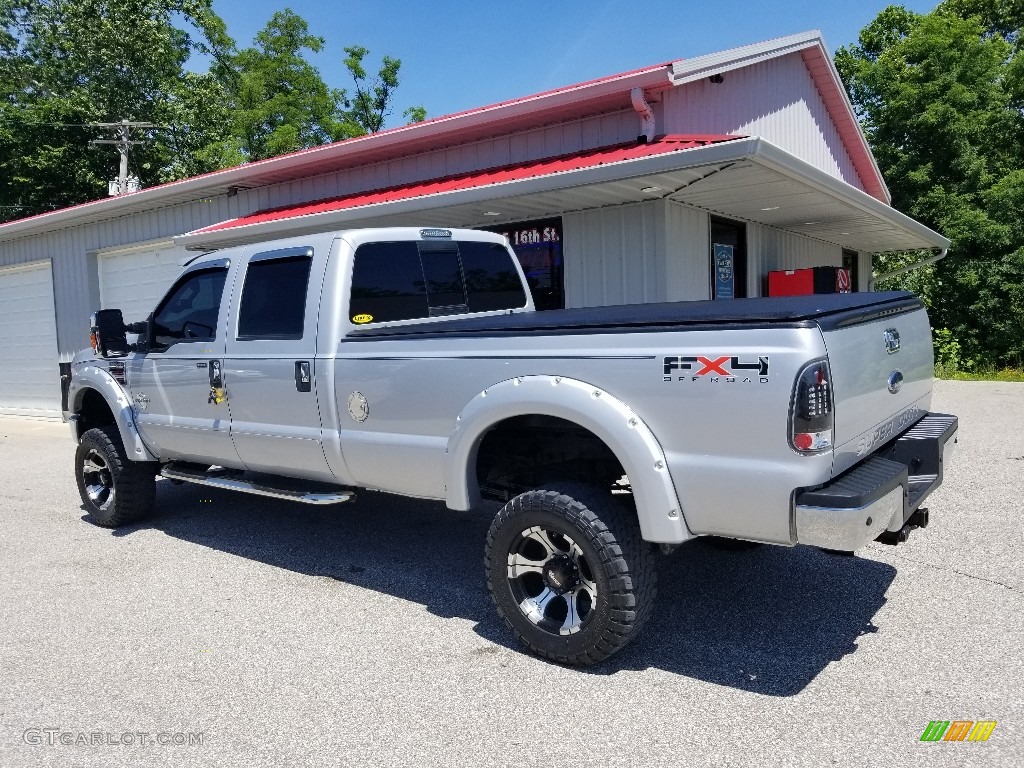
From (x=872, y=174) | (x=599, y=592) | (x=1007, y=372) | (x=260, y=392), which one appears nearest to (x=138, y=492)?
(x=260, y=392)

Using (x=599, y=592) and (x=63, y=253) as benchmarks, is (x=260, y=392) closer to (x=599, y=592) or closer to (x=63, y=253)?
(x=599, y=592)

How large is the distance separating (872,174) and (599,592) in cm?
1447

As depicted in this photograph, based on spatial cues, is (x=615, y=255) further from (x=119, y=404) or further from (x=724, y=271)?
(x=119, y=404)

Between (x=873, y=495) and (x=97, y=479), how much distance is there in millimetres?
5728

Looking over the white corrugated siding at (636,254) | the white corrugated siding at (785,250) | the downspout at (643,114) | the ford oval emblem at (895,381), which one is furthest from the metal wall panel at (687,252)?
the ford oval emblem at (895,381)

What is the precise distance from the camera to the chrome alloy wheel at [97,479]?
6.09 metres

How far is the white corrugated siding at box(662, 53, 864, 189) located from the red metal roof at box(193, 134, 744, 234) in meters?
1.03

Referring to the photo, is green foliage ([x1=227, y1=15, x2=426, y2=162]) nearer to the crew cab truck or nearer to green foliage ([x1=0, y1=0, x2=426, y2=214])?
green foliage ([x1=0, y1=0, x2=426, y2=214])

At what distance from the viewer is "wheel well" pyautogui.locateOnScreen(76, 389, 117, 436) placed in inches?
249

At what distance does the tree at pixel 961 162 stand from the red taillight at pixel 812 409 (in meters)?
18.7

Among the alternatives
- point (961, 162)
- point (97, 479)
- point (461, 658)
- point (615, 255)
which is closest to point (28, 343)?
point (97, 479)

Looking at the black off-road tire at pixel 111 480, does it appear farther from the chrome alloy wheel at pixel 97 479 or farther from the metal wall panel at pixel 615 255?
the metal wall panel at pixel 615 255

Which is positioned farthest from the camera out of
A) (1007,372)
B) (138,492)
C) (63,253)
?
(1007,372)

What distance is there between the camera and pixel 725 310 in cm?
329
